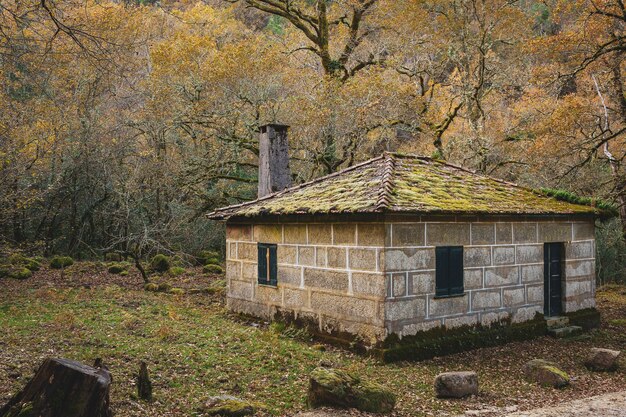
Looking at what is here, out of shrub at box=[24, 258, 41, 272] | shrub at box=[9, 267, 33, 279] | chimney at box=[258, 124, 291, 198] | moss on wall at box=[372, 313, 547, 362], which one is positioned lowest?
moss on wall at box=[372, 313, 547, 362]

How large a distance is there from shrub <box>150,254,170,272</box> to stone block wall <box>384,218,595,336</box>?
13481mm

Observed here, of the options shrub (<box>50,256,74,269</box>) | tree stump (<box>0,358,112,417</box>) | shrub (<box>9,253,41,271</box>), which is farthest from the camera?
shrub (<box>50,256,74,269</box>)

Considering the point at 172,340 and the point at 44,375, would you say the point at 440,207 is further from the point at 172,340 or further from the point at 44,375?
the point at 44,375

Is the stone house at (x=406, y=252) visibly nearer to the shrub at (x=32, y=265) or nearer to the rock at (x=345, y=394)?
the rock at (x=345, y=394)

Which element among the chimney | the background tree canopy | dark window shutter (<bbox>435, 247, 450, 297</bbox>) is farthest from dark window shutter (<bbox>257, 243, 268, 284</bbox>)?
the background tree canopy

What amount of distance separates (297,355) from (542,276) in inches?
255

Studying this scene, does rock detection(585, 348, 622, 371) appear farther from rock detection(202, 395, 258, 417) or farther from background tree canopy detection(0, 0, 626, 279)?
background tree canopy detection(0, 0, 626, 279)

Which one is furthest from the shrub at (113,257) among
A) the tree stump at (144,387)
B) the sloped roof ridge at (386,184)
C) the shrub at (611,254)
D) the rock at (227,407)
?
the shrub at (611,254)

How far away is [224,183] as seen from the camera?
69.9 feet

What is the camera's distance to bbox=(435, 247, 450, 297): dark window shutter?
36.9 ft

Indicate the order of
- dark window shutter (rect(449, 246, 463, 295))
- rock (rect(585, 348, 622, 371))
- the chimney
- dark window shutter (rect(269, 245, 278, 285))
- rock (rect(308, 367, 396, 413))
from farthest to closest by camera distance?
the chimney
dark window shutter (rect(269, 245, 278, 285))
dark window shutter (rect(449, 246, 463, 295))
rock (rect(585, 348, 622, 371))
rock (rect(308, 367, 396, 413))

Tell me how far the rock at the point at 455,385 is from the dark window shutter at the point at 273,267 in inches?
218

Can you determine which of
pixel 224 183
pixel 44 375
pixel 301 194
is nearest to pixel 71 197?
pixel 224 183

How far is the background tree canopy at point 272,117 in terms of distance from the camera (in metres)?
18.8
